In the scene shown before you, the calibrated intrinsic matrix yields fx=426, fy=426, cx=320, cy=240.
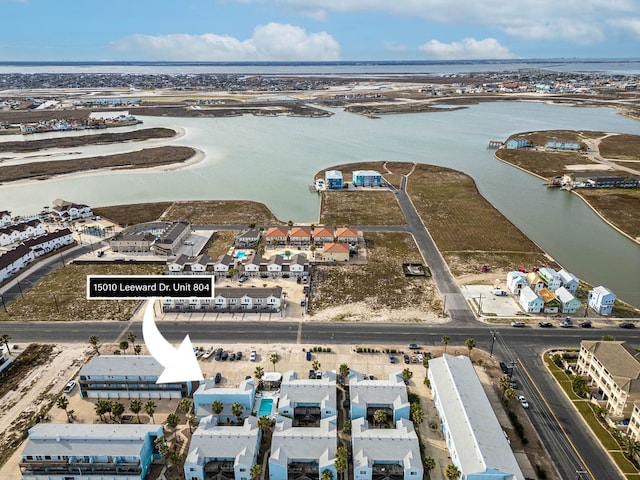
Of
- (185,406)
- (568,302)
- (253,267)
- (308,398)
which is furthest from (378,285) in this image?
(185,406)

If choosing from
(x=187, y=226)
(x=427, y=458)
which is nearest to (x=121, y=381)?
(x=427, y=458)

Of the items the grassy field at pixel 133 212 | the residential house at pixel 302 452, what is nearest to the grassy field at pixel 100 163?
the grassy field at pixel 133 212

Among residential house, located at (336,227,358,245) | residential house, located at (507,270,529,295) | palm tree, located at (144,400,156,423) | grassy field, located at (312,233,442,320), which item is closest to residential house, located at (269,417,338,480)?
palm tree, located at (144,400,156,423)

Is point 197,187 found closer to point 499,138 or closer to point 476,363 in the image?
point 476,363

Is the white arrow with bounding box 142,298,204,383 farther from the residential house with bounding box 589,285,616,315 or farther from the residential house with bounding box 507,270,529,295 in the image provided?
the residential house with bounding box 589,285,616,315

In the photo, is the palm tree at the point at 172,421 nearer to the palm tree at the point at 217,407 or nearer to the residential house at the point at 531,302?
the palm tree at the point at 217,407

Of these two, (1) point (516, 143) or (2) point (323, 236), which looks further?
(1) point (516, 143)

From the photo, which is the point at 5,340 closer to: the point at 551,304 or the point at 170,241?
the point at 170,241
